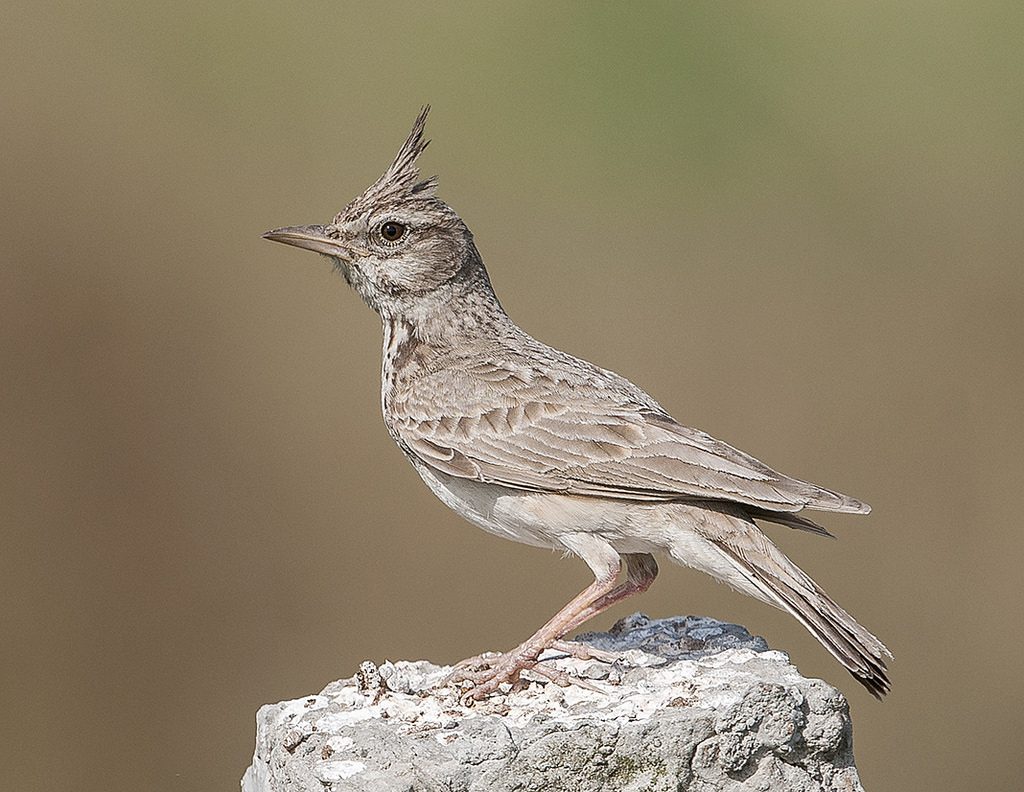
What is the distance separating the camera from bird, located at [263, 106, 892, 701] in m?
6.25

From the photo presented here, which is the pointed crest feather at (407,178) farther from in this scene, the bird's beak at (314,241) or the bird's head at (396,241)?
the bird's beak at (314,241)

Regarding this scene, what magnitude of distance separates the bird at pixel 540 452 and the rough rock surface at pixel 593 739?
32 cm

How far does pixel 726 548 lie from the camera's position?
20.8 ft

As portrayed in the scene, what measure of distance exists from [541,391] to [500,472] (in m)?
0.43

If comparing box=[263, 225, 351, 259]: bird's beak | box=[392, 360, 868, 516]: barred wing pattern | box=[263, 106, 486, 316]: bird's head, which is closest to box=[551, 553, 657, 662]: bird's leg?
box=[392, 360, 868, 516]: barred wing pattern

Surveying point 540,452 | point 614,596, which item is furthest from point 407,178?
point 614,596

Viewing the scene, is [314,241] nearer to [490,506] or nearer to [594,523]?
[490,506]

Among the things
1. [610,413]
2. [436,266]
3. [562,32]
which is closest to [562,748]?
[610,413]

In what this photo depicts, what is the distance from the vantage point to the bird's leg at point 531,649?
622 centimetres

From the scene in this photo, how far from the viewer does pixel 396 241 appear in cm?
746

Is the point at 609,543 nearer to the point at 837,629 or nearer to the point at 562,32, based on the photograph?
the point at 837,629

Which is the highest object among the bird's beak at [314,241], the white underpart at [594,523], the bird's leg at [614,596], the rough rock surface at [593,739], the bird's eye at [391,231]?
the bird's eye at [391,231]

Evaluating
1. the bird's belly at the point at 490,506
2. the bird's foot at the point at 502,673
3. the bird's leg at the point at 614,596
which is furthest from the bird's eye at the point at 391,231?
the bird's foot at the point at 502,673

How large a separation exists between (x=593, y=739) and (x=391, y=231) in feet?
9.32
